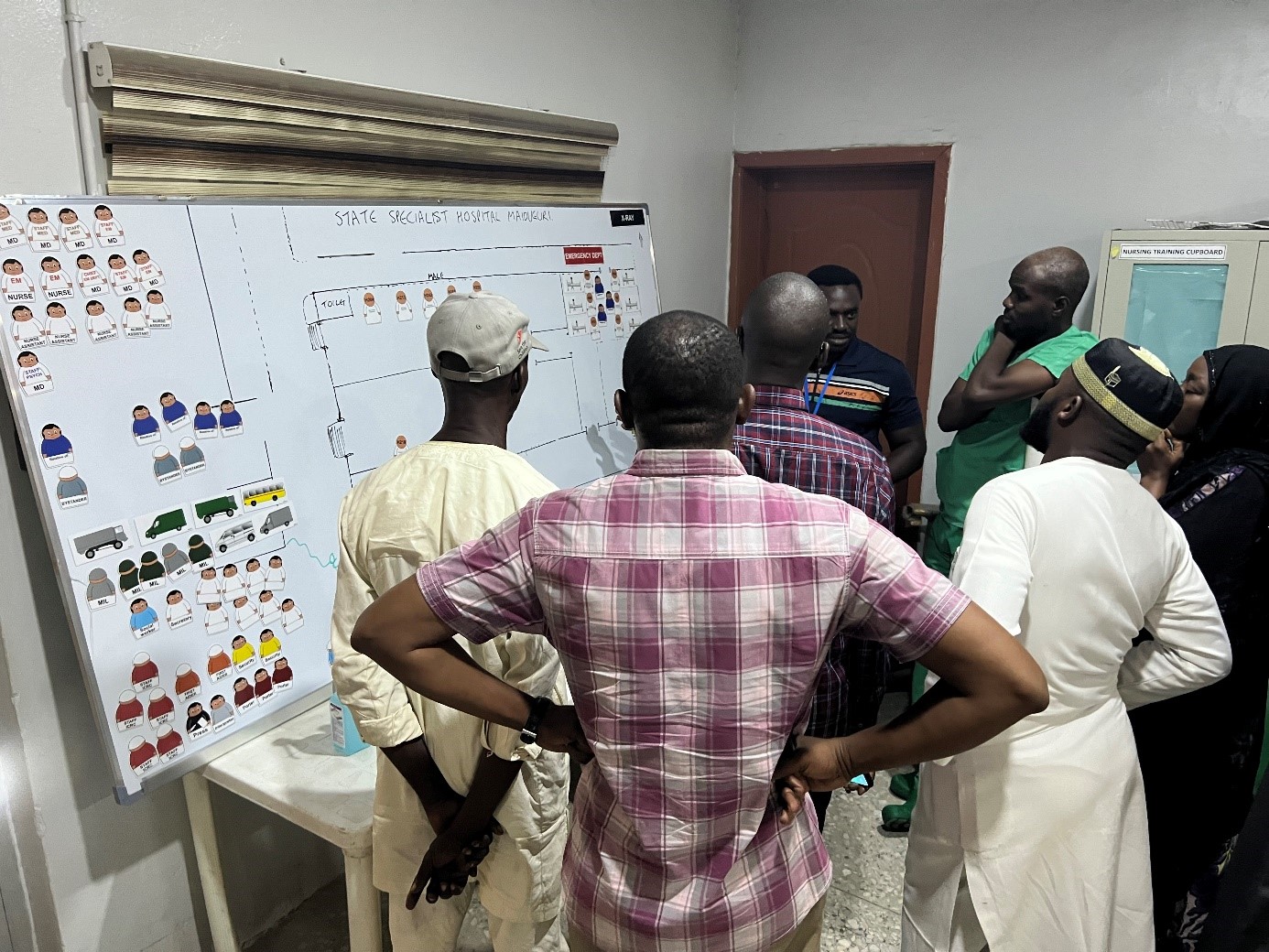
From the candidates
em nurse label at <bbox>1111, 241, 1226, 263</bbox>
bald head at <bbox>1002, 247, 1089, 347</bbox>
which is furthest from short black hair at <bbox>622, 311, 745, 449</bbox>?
em nurse label at <bbox>1111, 241, 1226, 263</bbox>

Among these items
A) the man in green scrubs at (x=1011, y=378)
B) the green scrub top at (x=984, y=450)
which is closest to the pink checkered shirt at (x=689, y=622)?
the man in green scrubs at (x=1011, y=378)

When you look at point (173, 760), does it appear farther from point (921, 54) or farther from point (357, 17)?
point (921, 54)

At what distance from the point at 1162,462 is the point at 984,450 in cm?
90

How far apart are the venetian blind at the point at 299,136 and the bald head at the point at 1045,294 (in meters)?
1.54

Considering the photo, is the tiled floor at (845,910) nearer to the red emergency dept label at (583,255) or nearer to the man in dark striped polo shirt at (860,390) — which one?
the man in dark striped polo shirt at (860,390)

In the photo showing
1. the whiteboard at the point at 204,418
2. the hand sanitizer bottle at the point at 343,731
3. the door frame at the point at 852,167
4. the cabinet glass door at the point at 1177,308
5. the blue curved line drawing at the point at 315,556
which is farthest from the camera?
the door frame at the point at 852,167

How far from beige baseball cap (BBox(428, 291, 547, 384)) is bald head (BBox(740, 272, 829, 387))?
0.64 metres

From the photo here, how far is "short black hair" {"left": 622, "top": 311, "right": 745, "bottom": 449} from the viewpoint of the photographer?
1.06m

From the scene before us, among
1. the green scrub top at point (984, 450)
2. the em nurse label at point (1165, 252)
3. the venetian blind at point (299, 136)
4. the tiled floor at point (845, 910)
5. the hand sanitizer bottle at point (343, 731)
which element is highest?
the venetian blind at point (299, 136)

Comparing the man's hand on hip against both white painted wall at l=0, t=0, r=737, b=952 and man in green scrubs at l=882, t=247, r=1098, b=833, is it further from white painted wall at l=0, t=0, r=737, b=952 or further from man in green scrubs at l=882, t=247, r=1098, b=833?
man in green scrubs at l=882, t=247, r=1098, b=833

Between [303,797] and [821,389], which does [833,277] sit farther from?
[303,797]

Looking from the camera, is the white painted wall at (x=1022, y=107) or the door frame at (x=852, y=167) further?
the door frame at (x=852, y=167)

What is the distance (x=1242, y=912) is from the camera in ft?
2.92

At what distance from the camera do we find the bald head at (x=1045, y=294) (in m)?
2.77
